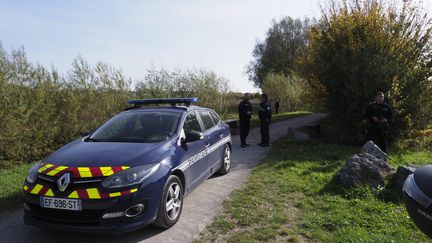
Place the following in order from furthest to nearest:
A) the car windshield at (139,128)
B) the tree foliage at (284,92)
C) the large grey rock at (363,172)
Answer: the tree foliage at (284,92), the large grey rock at (363,172), the car windshield at (139,128)

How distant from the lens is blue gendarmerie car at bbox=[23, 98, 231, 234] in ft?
13.0

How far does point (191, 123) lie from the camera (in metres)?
6.01

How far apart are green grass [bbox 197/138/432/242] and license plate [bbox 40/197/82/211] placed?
1.55 metres

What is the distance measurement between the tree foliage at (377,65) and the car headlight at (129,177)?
8.69 metres

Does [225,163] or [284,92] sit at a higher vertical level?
[284,92]

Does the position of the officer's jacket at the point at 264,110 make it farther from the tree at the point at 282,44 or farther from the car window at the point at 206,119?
the tree at the point at 282,44

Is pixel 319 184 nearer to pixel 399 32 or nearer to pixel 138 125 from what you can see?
pixel 138 125

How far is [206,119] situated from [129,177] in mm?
2985

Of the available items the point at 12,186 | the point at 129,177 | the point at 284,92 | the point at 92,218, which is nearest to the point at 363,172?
the point at 129,177

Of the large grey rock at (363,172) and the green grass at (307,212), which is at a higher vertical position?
the large grey rock at (363,172)

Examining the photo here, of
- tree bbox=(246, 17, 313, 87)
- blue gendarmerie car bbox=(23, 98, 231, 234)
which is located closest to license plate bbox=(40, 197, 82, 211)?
blue gendarmerie car bbox=(23, 98, 231, 234)

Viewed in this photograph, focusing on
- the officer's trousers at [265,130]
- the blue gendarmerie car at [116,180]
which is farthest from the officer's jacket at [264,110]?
the blue gendarmerie car at [116,180]

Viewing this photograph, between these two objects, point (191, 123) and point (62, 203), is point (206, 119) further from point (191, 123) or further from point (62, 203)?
point (62, 203)

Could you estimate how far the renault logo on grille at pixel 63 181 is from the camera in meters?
3.98
